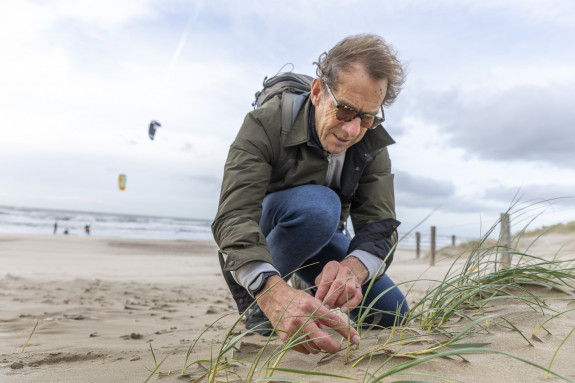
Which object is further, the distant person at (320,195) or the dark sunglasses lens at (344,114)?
the dark sunglasses lens at (344,114)

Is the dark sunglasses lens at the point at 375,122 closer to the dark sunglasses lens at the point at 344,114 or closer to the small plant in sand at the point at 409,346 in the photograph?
the dark sunglasses lens at the point at 344,114

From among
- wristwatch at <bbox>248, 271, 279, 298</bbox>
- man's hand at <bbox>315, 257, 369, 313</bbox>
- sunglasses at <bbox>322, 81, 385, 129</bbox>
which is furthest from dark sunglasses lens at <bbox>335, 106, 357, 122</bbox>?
wristwatch at <bbox>248, 271, 279, 298</bbox>

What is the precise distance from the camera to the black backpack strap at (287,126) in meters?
2.16

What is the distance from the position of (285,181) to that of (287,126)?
0.97 ft

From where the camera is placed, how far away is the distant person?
166 cm

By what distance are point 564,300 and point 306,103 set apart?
4.60 ft

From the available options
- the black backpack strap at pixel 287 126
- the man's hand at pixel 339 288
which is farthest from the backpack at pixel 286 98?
the man's hand at pixel 339 288

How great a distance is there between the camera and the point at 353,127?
6.52ft

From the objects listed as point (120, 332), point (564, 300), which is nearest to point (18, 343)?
point (120, 332)

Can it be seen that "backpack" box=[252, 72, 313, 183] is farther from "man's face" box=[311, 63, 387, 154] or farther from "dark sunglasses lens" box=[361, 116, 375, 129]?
"dark sunglasses lens" box=[361, 116, 375, 129]

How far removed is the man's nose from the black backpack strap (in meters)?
0.30

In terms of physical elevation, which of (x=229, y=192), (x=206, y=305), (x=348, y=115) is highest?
(x=348, y=115)

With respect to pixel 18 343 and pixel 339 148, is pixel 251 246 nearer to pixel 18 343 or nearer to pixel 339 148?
pixel 339 148

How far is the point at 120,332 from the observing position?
9.50 ft
